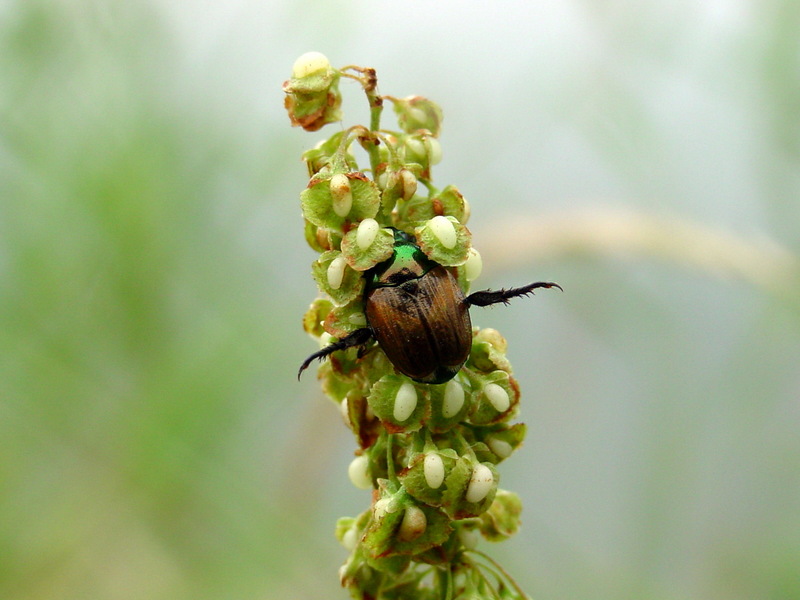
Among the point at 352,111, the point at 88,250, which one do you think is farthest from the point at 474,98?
the point at 88,250

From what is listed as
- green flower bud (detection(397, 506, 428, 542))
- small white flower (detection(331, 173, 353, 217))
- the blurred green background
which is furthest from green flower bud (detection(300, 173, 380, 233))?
the blurred green background

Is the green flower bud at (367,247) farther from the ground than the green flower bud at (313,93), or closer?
closer

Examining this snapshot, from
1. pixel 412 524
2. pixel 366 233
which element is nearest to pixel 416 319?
pixel 366 233

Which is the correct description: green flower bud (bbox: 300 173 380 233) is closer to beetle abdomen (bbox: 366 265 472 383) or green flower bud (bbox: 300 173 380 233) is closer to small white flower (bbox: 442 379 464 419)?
beetle abdomen (bbox: 366 265 472 383)

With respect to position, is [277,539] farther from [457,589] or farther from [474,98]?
[474,98]

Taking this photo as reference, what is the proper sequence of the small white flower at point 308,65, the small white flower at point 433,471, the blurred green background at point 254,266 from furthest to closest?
the blurred green background at point 254,266
the small white flower at point 308,65
the small white flower at point 433,471

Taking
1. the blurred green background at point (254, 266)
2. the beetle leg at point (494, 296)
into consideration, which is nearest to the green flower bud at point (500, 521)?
the beetle leg at point (494, 296)

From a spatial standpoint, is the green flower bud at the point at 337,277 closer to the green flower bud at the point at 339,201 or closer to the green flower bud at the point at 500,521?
the green flower bud at the point at 339,201
